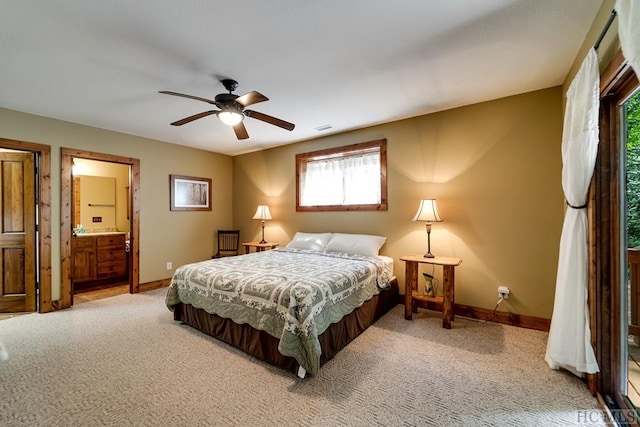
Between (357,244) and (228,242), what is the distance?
308cm

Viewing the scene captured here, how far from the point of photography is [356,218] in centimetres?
407

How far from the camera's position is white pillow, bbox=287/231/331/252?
3.98m

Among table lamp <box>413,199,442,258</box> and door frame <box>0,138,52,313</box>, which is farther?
door frame <box>0,138,52,313</box>

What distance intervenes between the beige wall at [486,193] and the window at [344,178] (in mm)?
135

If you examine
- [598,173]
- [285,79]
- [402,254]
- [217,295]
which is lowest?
[217,295]

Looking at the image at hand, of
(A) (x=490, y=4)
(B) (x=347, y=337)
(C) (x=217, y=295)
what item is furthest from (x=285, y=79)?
(B) (x=347, y=337)

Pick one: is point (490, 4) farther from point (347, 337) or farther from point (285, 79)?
point (347, 337)

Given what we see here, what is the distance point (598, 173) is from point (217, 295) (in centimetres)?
315

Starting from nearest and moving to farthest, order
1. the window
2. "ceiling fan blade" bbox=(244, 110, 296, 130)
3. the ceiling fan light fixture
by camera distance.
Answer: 1. the ceiling fan light fixture
2. "ceiling fan blade" bbox=(244, 110, 296, 130)
3. the window

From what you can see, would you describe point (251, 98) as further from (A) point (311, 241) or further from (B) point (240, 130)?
(A) point (311, 241)

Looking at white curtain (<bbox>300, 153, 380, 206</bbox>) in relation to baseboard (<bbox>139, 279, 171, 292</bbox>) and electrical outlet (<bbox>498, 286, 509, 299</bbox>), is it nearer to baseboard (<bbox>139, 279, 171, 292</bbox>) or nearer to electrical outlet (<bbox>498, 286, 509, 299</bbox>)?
electrical outlet (<bbox>498, 286, 509, 299</bbox>)

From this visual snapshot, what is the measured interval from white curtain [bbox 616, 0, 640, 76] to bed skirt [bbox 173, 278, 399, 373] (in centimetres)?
233

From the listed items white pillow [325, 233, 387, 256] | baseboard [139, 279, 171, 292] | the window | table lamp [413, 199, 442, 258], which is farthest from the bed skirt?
baseboard [139, 279, 171, 292]

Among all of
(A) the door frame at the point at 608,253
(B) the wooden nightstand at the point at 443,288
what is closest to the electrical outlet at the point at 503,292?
(B) the wooden nightstand at the point at 443,288
